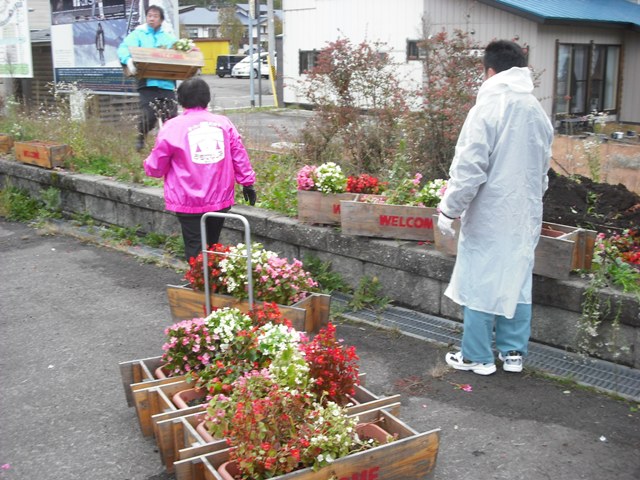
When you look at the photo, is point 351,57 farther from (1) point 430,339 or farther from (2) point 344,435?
(2) point 344,435

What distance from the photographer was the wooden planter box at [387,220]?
20.2ft

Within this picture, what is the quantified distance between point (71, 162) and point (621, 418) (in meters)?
7.87

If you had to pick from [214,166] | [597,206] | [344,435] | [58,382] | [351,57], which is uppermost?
[351,57]

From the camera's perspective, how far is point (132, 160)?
980 centimetres

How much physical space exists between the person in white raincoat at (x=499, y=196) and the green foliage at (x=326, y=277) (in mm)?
1792

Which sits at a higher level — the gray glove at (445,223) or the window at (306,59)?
the window at (306,59)

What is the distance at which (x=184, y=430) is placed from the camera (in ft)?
12.2

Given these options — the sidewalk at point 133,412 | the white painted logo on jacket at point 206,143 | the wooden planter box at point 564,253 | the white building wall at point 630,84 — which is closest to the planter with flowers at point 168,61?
the sidewalk at point 133,412

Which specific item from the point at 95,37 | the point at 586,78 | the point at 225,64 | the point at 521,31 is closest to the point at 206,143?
the point at 95,37

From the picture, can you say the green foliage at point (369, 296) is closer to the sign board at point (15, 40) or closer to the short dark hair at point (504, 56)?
the short dark hair at point (504, 56)

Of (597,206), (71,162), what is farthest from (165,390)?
(71,162)

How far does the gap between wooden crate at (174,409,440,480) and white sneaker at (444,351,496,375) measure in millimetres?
1433

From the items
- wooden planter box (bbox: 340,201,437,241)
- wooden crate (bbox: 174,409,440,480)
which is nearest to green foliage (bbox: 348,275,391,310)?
wooden planter box (bbox: 340,201,437,241)

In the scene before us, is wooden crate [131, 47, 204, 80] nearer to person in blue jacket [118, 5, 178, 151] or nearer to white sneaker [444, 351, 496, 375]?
person in blue jacket [118, 5, 178, 151]
